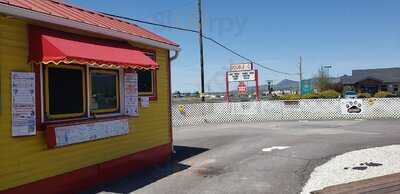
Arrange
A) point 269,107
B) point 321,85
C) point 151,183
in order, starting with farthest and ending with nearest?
point 321,85 → point 269,107 → point 151,183

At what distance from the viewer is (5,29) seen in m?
7.24

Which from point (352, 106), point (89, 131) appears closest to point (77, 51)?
point (89, 131)

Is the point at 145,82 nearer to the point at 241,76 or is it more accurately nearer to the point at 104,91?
the point at 104,91

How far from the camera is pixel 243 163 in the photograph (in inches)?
444

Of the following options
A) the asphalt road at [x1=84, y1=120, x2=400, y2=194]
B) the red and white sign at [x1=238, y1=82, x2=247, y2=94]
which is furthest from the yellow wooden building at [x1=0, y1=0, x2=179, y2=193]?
the red and white sign at [x1=238, y1=82, x2=247, y2=94]

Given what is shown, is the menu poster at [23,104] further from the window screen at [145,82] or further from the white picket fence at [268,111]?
the white picket fence at [268,111]

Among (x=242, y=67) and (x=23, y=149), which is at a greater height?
(x=242, y=67)

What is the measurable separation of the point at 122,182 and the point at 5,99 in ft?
10.3

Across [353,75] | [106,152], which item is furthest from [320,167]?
[353,75]

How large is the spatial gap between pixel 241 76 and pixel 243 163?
24.4 metres

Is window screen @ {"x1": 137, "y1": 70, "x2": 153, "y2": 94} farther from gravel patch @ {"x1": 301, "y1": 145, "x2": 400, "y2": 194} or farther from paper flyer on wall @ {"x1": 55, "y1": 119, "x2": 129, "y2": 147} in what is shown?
gravel patch @ {"x1": 301, "y1": 145, "x2": 400, "y2": 194}

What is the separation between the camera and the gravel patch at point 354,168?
8.87 metres

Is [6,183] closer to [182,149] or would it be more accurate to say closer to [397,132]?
[182,149]

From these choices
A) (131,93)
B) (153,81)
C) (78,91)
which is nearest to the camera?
(78,91)
